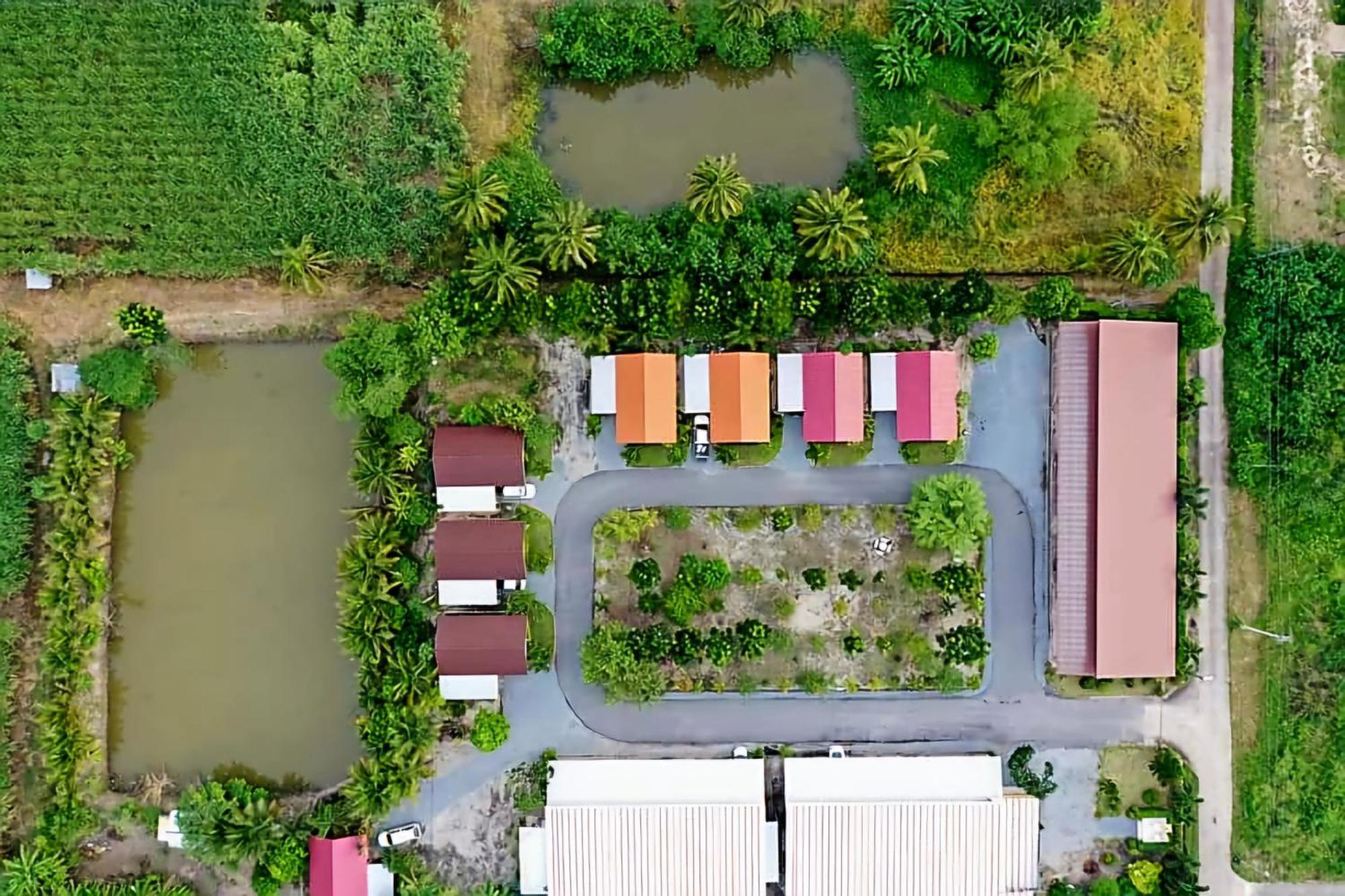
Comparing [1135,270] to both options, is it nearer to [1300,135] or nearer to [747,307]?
[1300,135]

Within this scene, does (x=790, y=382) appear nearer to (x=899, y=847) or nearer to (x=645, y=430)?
(x=645, y=430)

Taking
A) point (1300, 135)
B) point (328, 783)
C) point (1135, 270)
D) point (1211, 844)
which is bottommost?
point (1211, 844)

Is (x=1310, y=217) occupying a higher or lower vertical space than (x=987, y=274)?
higher

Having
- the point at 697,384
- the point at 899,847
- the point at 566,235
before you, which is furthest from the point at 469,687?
the point at 566,235

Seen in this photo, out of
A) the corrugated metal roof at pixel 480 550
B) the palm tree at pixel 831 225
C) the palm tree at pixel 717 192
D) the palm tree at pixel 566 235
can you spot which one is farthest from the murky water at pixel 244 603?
the palm tree at pixel 831 225

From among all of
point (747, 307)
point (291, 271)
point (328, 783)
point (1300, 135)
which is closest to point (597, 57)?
point (747, 307)

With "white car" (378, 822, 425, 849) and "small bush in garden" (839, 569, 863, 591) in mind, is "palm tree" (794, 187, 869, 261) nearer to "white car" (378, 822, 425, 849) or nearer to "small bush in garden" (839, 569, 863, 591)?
"small bush in garden" (839, 569, 863, 591)
